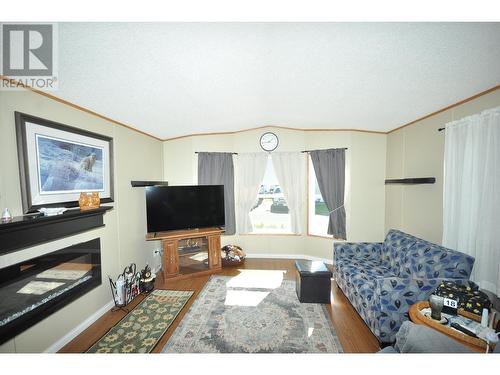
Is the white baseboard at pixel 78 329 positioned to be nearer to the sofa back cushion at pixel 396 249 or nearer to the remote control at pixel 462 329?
the remote control at pixel 462 329

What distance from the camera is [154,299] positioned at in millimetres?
2912

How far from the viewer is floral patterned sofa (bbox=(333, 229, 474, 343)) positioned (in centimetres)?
195

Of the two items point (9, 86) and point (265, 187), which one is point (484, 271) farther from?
point (9, 86)

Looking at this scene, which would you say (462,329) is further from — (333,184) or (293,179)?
(293,179)

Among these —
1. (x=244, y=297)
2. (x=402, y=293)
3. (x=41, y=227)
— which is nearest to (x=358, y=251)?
(x=402, y=293)

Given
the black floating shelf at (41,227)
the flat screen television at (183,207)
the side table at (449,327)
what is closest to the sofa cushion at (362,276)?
the side table at (449,327)

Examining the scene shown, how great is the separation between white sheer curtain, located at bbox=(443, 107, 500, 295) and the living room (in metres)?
0.02

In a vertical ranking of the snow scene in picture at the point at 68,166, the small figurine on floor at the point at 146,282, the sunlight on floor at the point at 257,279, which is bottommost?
the sunlight on floor at the point at 257,279

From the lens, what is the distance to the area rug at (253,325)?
2032 millimetres

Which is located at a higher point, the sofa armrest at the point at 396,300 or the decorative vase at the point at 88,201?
the decorative vase at the point at 88,201

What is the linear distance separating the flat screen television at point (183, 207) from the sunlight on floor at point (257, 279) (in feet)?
3.50

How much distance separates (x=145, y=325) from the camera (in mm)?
2361

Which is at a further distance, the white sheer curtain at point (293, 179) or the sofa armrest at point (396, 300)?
the white sheer curtain at point (293, 179)

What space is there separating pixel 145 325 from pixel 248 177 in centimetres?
308
